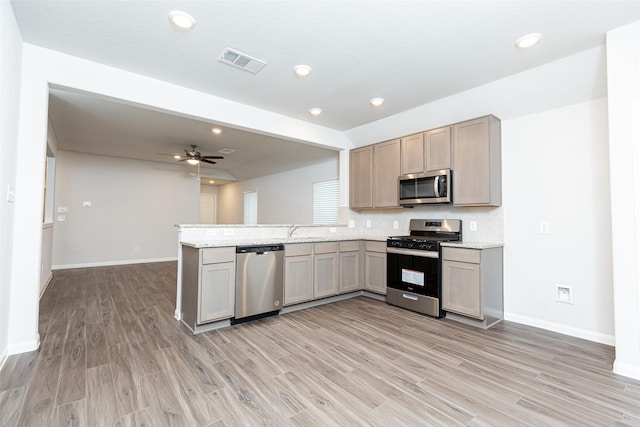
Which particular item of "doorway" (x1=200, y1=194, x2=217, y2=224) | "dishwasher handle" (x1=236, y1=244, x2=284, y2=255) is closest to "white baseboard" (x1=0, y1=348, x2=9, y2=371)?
"dishwasher handle" (x1=236, y1=244, x2=284, y2=255)

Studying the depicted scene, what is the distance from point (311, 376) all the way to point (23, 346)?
2431 millimetres

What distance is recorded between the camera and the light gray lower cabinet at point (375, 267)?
13.6 ft

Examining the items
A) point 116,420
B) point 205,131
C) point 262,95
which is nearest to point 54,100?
point 205,131

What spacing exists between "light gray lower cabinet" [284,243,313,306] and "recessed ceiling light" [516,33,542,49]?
9.54 ft

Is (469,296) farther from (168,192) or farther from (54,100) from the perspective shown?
(168,192)

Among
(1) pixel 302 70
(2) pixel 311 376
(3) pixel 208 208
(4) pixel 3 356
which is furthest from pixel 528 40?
(3) pixel 208 208

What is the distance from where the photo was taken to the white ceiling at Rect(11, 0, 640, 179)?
81.7 inches

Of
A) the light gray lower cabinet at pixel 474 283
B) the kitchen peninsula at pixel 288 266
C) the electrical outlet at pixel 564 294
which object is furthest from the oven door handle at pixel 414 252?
the electrical outlet at pixel 564 294

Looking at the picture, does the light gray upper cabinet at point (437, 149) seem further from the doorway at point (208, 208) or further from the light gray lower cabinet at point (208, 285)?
the doorway at point (208, 208)

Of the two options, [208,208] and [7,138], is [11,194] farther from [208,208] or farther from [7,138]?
[208,208]

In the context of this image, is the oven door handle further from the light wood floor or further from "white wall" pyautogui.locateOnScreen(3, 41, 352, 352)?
"white wall" pyautogui.locateOnScreen(3, 41, 352, 352)

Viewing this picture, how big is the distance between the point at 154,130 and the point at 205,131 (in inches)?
33.2

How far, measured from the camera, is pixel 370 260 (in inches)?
171

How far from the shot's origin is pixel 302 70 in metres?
2.89
